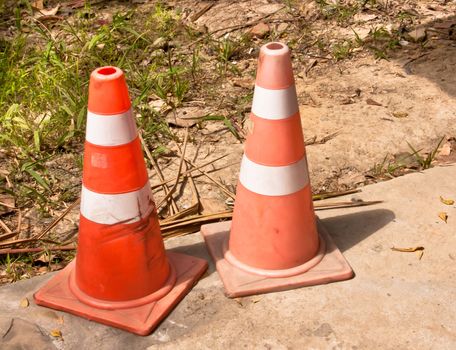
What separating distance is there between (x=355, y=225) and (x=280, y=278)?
0.55 meters

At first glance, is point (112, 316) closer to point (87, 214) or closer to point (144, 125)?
point (87, 214)

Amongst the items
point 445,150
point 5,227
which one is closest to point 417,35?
point 445,150

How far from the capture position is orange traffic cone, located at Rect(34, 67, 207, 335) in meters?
2.65

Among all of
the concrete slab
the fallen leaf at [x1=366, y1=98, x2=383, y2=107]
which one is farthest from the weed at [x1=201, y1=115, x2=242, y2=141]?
the concrete slab

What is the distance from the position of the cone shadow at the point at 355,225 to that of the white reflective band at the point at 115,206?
94 cm

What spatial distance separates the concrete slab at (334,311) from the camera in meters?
2.73

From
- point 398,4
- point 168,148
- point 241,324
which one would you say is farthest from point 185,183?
point 398,4

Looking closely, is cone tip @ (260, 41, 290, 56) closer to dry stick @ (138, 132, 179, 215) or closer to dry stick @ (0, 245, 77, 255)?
dry stick @ (138, 132, 179, 215)

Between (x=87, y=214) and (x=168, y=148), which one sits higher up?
(x=87, y=214)

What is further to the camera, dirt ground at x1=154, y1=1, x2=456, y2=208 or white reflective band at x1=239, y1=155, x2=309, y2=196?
dirt ground at x1=154, y1=1, x2=456, y2=208

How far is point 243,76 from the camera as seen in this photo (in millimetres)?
4938

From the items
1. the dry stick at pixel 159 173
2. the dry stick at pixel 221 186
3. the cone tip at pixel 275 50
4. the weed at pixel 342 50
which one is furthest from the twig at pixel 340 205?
the weed at pixel 342 50

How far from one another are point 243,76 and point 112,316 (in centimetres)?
250

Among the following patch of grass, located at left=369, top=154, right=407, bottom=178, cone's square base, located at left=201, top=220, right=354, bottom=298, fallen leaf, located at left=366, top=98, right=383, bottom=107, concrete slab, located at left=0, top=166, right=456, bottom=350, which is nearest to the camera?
concrete slab, located at left=0, top=166, right=456, bottom=350
